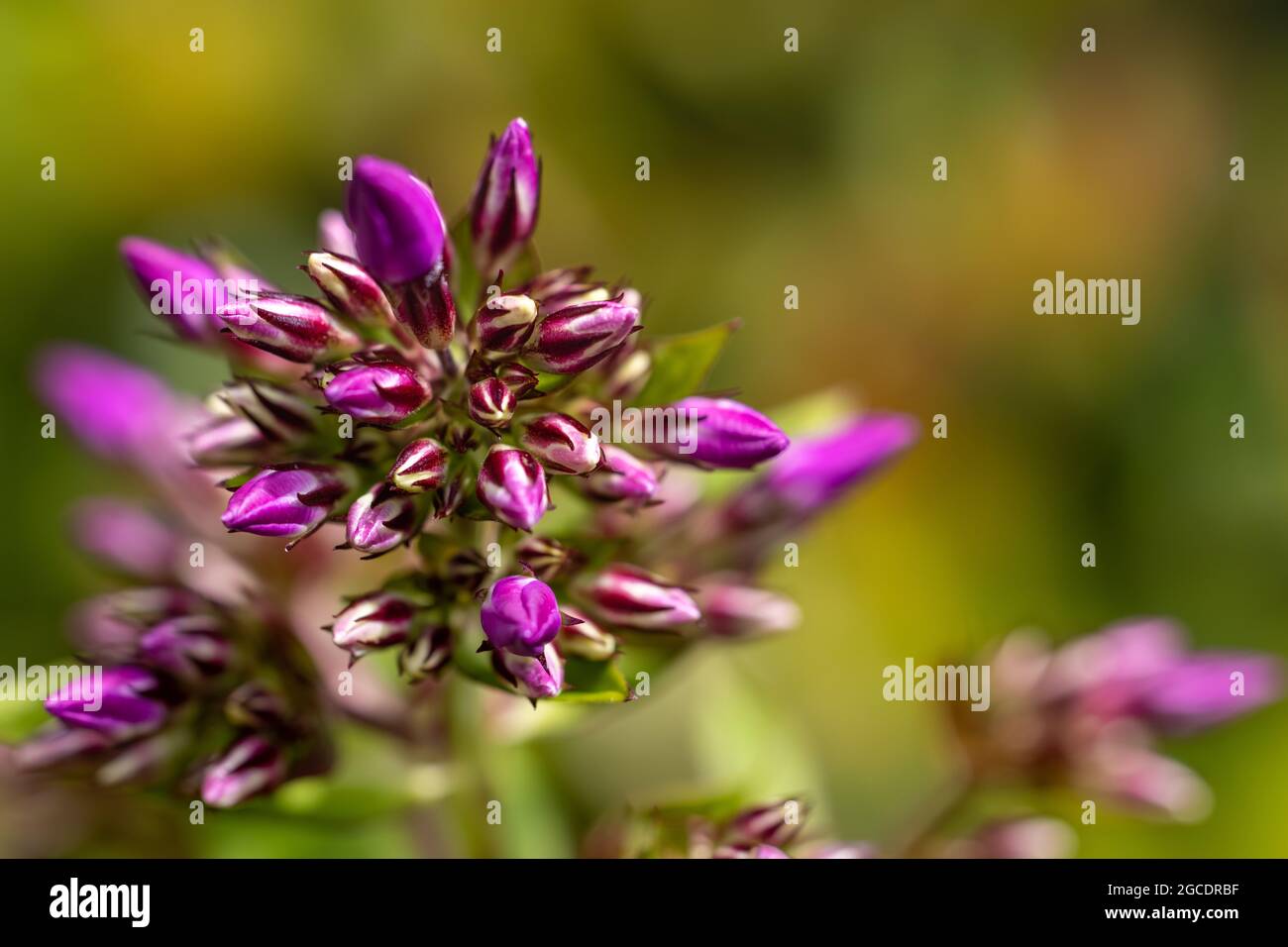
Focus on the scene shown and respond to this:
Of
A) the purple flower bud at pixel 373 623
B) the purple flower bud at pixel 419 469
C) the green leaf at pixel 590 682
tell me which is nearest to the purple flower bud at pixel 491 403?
the purple flower bud at pixel 419 469

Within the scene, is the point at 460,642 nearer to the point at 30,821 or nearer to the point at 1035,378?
the point at 30,821

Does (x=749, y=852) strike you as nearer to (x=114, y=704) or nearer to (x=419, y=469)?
(x=419, y=469)

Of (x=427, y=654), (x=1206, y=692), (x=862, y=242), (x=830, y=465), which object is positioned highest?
(x=862, y=242)

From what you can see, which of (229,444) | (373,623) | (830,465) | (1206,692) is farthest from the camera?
(1206,692)

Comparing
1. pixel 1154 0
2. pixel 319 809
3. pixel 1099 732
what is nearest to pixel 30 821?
pixel 319 809

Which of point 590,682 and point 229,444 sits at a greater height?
point 229,444

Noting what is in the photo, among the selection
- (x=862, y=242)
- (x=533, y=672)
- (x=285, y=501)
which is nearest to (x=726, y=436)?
(x=533, y=672)

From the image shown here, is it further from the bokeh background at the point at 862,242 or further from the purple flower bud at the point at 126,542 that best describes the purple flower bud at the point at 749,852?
Answer: the bokeh background at the point at 862,242
